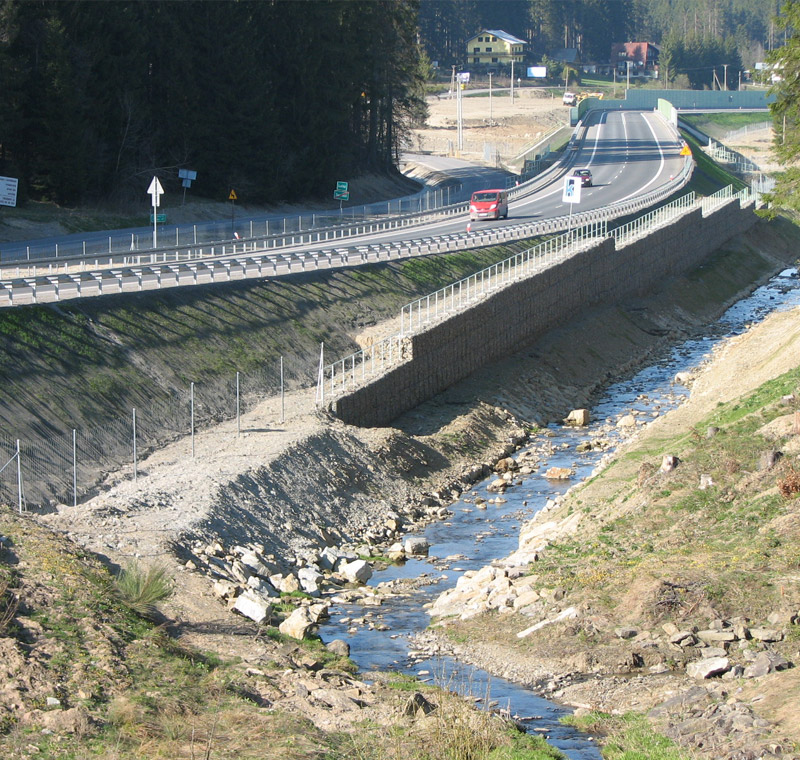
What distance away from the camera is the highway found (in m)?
42.0

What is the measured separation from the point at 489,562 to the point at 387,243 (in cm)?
3220

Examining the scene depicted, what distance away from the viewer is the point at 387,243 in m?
61.9

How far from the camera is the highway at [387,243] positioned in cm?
4204

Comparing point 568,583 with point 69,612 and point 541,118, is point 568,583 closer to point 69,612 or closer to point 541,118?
point 69,612

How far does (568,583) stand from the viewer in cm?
2659

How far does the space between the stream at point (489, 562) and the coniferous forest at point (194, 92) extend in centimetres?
3163

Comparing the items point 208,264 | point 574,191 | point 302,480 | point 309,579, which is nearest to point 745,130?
point 574,191

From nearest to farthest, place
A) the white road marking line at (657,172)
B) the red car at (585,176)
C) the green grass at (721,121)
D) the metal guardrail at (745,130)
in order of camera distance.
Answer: the white road marking line at (657,172)
the red car at (585,176)
the metal guardrail at (745,130)
the green grass at (721,121)

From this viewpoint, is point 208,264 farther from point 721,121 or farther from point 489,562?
point 721,121

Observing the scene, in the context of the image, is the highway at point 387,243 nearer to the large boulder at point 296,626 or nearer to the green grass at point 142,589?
the green grass at point 142,589

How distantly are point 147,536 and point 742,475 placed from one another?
13750 millimetres

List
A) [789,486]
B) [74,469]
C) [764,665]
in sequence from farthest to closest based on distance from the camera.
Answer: [74,469]
[789,486]
[764,665]

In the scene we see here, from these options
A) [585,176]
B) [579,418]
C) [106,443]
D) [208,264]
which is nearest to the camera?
[106,443]

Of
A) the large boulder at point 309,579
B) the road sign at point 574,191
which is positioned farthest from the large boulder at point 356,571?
the road sign at point 574,191
